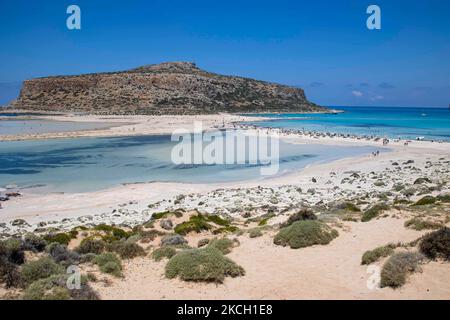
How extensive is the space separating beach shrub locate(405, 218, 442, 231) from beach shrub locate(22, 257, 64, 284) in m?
9.56

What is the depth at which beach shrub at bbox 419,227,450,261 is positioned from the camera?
8.44 meters

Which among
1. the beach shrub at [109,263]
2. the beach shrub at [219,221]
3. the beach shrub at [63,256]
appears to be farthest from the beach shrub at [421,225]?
the beach shrub at [63,256]

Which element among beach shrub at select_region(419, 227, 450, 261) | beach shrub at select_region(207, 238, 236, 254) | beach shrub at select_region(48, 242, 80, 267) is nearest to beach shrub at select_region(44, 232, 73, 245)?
beach shrub at select_region(48, 242, 80, 267)

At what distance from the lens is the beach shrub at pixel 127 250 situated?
417 inches

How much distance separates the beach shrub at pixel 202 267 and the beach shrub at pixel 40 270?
2.41 m

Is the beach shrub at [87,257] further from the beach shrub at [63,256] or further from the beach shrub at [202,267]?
the beach shrub at [202,267]

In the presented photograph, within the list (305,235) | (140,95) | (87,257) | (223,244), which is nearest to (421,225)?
(305,235)

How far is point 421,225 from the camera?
11.3 meters

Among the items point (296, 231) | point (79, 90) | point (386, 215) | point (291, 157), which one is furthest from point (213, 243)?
point (79, 90)

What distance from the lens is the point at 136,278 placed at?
8961 millimetres

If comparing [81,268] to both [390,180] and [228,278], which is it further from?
[390,180]

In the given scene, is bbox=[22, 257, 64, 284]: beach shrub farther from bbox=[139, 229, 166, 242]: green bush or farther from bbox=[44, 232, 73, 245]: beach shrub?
bbox=[139, 229, 166, 242]: green bush

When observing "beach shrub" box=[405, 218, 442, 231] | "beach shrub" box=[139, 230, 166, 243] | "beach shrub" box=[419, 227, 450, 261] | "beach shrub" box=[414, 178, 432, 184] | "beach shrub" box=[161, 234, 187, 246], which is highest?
"beach shrub" box=[419, 227, 450, 261]

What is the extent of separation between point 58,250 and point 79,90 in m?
125
